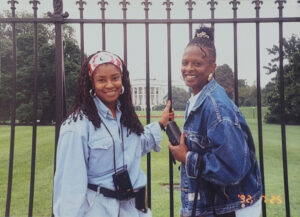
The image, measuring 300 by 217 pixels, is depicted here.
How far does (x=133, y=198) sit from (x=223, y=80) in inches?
58.0

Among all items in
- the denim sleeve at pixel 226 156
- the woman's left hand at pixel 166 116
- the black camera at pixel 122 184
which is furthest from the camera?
the woman's left hand at pixel 166 116

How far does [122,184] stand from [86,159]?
1.00ft

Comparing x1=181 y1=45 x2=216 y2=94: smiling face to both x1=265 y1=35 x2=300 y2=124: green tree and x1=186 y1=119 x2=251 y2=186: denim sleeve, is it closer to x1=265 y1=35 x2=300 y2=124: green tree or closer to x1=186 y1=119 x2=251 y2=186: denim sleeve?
x1=186 y1=119 x2=251 y2=186: denim sleeve

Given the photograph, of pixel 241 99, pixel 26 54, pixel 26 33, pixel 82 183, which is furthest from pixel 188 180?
pixel 26 54

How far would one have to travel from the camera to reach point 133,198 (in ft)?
7.11

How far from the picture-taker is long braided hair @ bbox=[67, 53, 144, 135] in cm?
211

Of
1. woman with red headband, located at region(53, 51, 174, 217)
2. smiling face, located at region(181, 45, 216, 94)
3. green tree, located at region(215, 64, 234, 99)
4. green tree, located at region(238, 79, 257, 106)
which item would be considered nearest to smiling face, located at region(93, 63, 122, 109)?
woman with red headband, located at region(53, 51, 174, 217)

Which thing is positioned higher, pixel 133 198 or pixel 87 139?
pixel 87 139

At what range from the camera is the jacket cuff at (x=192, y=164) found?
2.07m

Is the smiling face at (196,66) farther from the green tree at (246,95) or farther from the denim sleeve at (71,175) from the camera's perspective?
the green tree at (246,95)

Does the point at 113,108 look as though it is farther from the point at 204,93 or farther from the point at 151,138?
the point at 204,93

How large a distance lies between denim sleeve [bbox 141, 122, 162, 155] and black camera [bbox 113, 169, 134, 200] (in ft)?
1.28

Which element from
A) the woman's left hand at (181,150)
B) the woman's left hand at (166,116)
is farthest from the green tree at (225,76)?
the woman's left hand at (181,150)

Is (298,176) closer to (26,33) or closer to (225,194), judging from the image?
(225,194)
